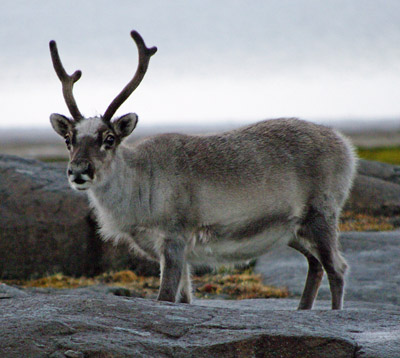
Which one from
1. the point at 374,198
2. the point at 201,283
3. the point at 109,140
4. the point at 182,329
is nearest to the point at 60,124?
the point at 109,140

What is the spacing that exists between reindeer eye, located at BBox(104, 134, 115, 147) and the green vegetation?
4463 cm

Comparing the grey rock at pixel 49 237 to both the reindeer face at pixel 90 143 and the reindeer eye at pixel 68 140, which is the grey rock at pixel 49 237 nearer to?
the reindeer face at pixel 90 143

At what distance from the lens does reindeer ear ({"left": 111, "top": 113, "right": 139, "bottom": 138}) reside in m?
8.20

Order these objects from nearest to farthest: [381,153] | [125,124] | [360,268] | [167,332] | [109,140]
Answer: [167,332], [109,140], [125,124], [360,268], [381,153]

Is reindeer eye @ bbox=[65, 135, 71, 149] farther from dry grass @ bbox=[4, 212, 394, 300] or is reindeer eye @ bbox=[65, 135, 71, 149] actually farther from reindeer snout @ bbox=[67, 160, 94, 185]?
dry grass @ bbox=[4, 212, 394, 300]

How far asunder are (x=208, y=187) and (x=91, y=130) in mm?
1644

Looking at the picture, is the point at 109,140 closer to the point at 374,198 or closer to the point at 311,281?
the point at 311,281

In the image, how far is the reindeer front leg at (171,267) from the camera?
7767 mm

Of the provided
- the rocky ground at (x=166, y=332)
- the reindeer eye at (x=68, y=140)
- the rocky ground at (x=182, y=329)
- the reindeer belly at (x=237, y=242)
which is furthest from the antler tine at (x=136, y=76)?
the rocky ground at (x=166, y=332)

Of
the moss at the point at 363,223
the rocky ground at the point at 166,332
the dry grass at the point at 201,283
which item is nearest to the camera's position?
the rocky ground at the point at 166,332

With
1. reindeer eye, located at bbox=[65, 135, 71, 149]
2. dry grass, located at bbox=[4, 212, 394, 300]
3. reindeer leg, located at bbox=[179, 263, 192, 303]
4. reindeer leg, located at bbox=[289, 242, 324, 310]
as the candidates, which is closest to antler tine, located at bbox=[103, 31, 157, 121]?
reindeer eye, located at bbox=[65, 135, 71, 149]

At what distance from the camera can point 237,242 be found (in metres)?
8.55

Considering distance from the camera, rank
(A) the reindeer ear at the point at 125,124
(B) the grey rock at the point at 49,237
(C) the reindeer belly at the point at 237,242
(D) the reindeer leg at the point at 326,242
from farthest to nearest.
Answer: (B) the grey rock at the point at 49,237 → (D) the reindeer leg at the point at 326,242 → (C) the reindeer belly at the point at 237,242 → (A) the reindeer ear at the point at 125,124

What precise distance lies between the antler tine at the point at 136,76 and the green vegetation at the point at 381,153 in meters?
44.0
